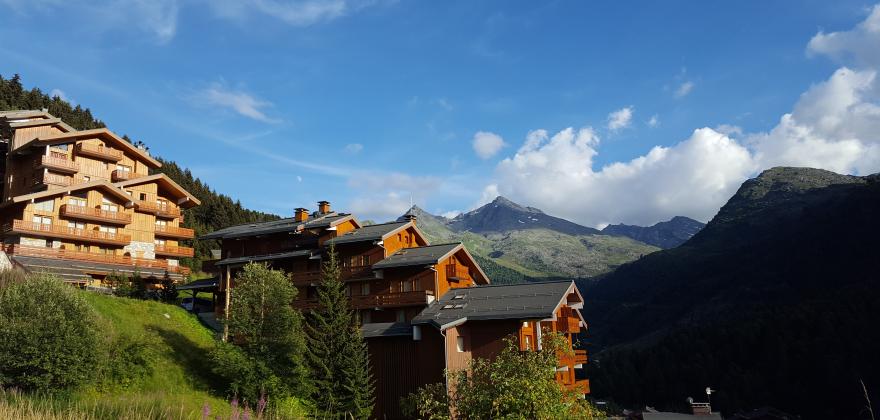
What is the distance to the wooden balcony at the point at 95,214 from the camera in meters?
53.6

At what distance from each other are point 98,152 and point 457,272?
3664cm

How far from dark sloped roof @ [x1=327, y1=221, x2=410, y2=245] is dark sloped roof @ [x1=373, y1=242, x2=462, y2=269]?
1.88m

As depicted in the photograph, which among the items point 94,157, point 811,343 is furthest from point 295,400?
point 811,343

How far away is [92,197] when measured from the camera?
55.8 metres

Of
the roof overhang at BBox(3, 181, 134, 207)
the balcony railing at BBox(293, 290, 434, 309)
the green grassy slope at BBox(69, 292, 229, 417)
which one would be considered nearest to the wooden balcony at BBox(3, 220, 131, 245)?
the roof overhang at BBox(3, 181, 134, 207)

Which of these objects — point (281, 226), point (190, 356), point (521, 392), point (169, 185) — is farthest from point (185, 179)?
point (521, 392)

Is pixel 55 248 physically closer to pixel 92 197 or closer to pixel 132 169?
pixel 92 197

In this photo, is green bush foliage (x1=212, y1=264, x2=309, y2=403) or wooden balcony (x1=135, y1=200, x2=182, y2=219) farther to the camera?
wooden balcony (x1=135, y1=200, x2=182, y2=219)

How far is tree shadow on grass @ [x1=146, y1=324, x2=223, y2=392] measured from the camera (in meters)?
35.2

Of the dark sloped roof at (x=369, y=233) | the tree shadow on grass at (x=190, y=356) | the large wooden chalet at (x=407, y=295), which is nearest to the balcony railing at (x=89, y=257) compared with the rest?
the large wooden chalet at (x=407, y=295)

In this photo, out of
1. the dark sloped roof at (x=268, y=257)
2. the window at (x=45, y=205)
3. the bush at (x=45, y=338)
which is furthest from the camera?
the window at (x=45, y=205)

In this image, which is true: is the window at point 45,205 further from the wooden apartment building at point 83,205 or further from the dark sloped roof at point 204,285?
the dark sloped roof at point 204,285

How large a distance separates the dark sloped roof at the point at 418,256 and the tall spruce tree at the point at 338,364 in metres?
7.35

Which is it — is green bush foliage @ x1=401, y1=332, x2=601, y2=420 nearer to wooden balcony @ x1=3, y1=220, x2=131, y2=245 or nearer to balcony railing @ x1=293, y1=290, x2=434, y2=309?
balcony railing @ x1=293, y1=290, x2=434, y2=309
